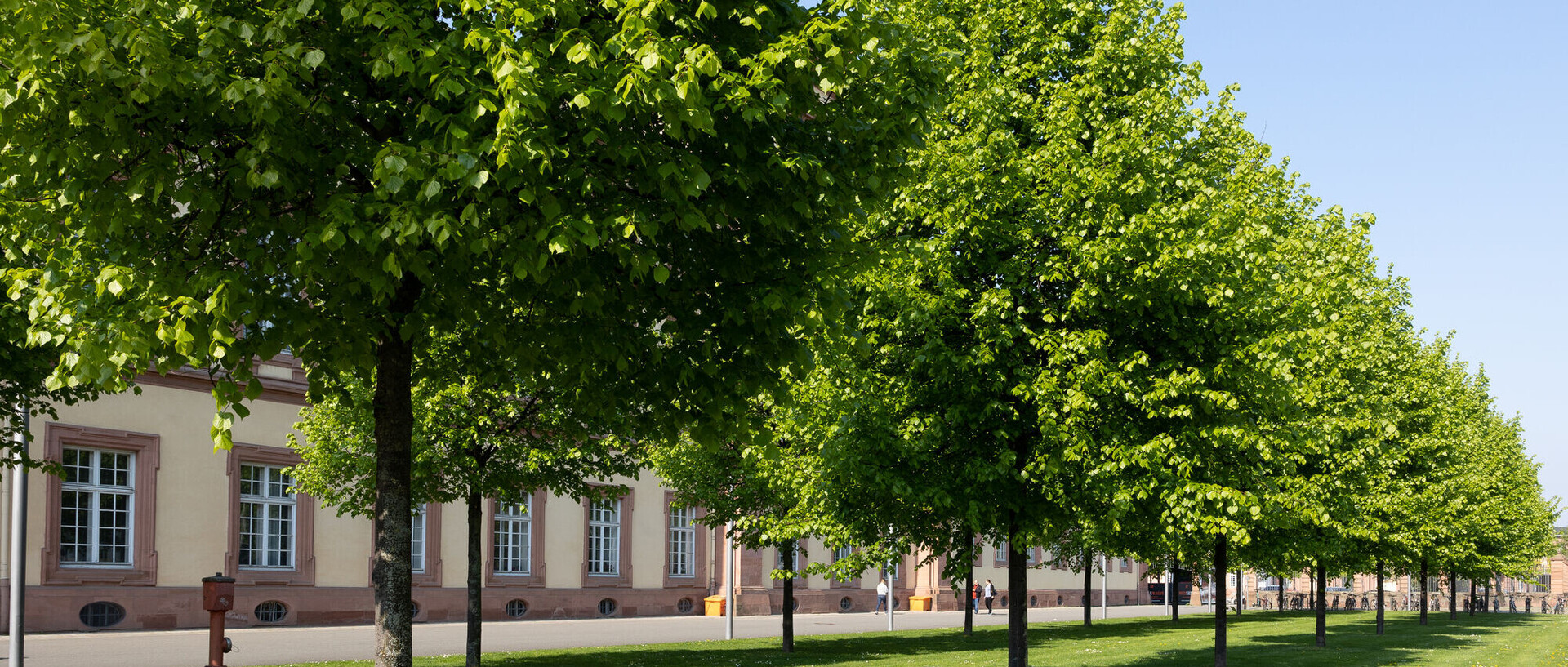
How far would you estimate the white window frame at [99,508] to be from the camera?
88.8 ft

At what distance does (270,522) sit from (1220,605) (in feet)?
69.0

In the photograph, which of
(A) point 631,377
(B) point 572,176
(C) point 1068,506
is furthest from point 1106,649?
(B) point 572,176


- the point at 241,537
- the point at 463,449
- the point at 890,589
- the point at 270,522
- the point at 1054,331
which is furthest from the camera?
the point at 890,589

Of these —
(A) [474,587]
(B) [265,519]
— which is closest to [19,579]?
(A) [474,587]

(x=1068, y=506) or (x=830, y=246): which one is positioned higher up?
(x=830, y=246)

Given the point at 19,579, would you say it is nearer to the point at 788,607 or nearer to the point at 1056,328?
the point at 1056,328

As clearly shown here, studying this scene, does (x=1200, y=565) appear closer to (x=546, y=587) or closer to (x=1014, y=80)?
(x=546, y=587)

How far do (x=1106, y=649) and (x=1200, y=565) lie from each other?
1456 centimetres

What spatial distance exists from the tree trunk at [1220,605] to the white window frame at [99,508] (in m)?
21.4

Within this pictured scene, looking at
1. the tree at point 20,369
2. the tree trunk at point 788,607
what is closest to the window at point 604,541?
the tree trunk at point 788,607

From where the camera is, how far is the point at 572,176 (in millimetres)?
8312

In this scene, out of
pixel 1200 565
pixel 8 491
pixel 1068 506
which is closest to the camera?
pixel 1068 506

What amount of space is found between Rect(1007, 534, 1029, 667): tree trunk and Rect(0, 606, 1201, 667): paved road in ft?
35.0

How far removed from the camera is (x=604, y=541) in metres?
41.2
